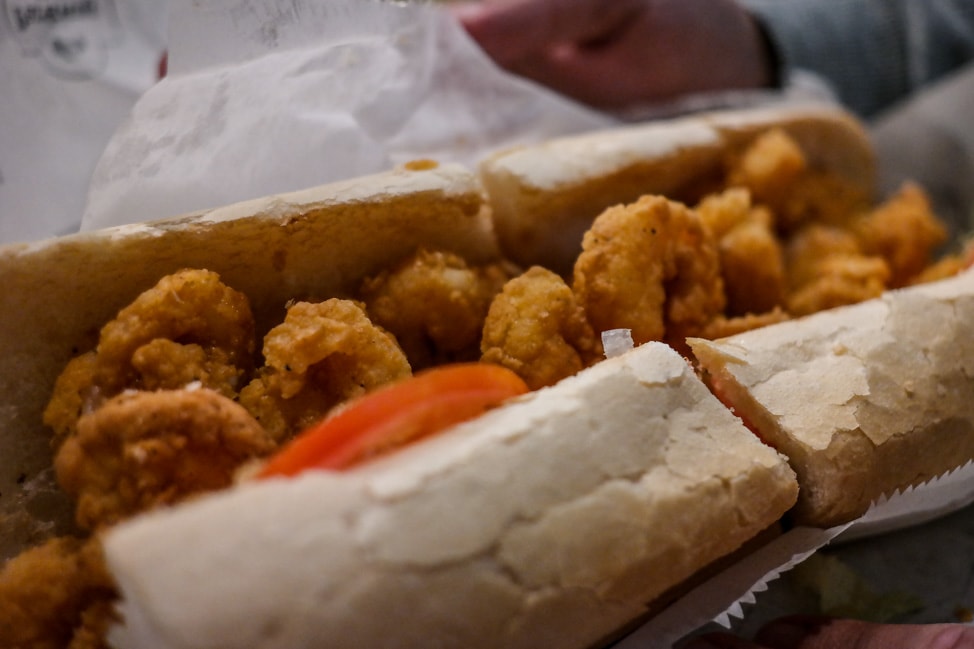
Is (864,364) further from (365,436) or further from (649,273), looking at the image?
(365,436)

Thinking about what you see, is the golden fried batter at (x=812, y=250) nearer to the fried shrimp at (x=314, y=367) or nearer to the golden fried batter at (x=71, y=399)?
the fried shrimp at (x=314, y=367)

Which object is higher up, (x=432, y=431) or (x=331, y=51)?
(x=331, y=51)

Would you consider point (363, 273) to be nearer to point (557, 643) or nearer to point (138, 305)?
point (138, 305)

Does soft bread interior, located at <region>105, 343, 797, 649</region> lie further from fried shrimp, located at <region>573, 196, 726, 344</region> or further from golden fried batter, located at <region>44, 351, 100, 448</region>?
golden fried batter, located at <region>44, 351, 100, 448</region>

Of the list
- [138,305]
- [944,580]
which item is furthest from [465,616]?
[944,580]

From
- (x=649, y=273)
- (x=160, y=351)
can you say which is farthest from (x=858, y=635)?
(x=160, y=351)

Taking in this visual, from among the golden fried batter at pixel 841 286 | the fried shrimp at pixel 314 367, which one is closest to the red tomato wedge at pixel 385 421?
the fried shrimp at pixel 314 367

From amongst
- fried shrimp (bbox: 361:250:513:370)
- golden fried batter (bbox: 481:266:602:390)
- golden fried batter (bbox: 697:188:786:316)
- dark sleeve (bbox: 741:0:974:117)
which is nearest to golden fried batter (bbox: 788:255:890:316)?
golden fried batter (bbox: 697:188:786:316)
